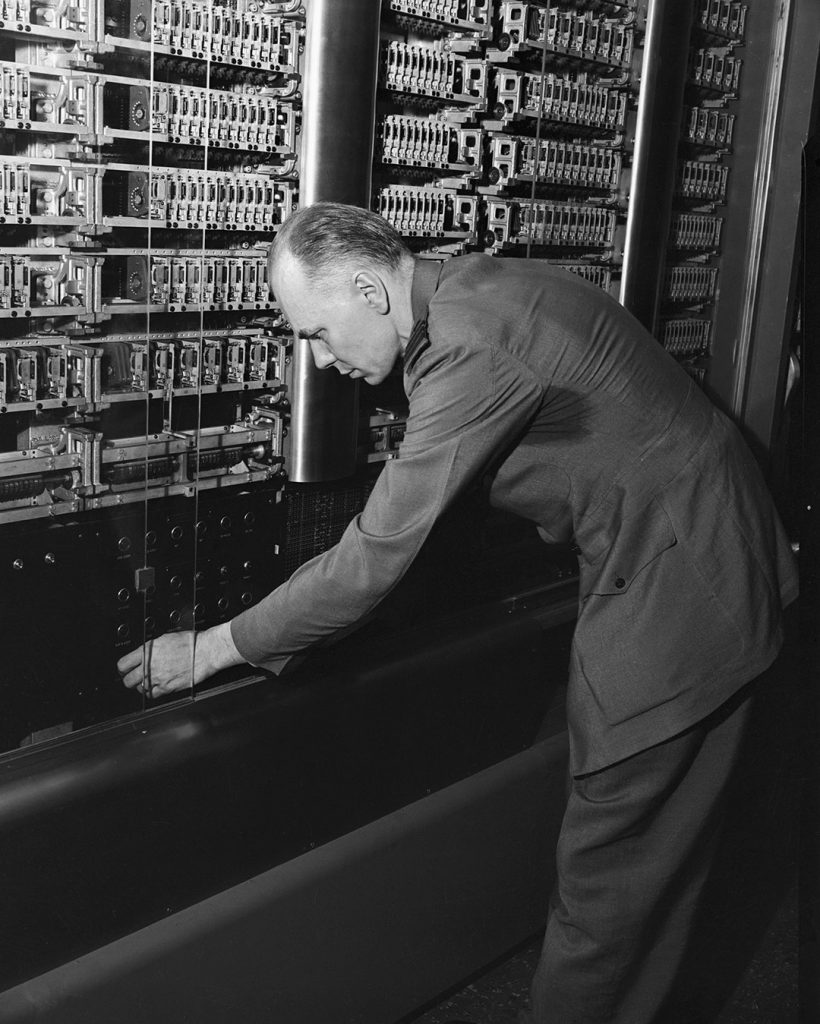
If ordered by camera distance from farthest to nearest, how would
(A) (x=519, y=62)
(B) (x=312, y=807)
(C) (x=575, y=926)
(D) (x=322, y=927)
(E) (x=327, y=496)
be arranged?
(A) (x=519, y=62)
(E) (x=327, y=496)
(B) (x=312, y=807)
(D) (x=322, y=927)
(C) (x=575, y=926)

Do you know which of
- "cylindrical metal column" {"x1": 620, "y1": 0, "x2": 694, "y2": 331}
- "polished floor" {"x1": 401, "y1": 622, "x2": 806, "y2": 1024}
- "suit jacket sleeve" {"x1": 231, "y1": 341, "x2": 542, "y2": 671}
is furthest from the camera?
"cylindrical metal column" {"x1": 620, "y1": 0, "x2": 694, "y2": 331}

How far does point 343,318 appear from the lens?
1.86 meters

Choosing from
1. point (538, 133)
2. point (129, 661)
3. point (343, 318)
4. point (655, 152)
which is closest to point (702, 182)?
point (655, 152)

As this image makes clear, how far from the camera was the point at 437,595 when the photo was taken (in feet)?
9.86

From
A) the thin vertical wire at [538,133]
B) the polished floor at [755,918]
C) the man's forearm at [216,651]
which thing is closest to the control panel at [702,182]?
the thin vertical wire at [538,133]

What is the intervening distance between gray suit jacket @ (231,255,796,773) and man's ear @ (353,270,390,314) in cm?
6

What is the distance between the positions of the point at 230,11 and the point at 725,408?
252 cm

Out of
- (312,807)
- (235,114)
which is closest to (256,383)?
(235,114)

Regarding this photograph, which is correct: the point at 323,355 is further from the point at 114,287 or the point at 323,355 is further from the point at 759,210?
the point at 759,210

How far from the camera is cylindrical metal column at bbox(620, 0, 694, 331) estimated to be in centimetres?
353

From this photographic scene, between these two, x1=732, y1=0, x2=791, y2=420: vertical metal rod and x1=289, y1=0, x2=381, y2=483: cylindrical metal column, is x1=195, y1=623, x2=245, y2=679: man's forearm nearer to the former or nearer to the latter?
x1=289, y1=0, x2=381, y2=483: cylindrical metal column

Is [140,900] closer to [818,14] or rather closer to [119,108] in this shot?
[119,108]

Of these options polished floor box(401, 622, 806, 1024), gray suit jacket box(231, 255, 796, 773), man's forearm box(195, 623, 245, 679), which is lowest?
polished floor box(401, 622, 806, 1024)

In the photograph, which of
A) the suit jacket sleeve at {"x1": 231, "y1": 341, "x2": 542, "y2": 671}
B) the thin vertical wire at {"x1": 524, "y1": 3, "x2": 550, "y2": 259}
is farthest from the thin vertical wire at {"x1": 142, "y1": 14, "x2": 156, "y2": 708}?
the thin vertical wire at {"x1": 524, "y1": 3, "x2": 550, "y2": 259}
